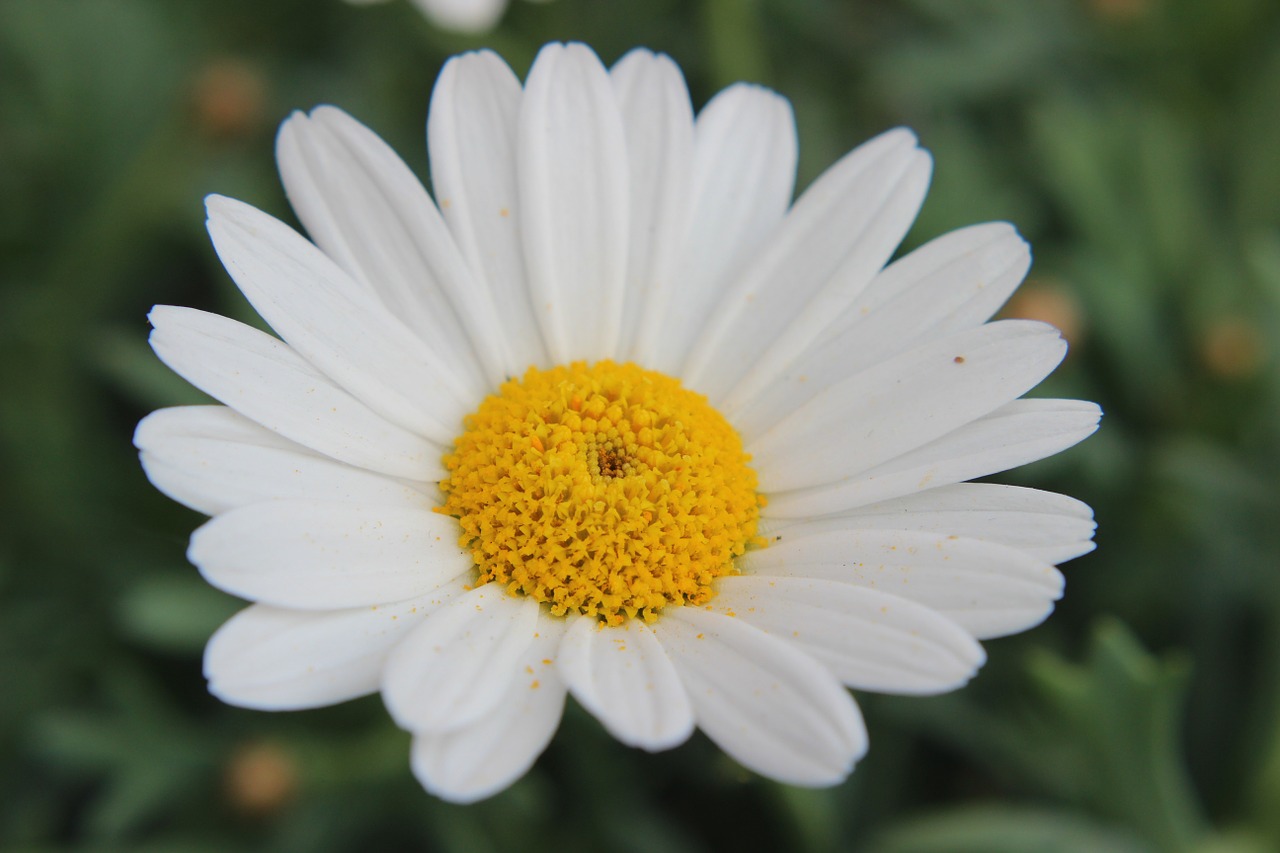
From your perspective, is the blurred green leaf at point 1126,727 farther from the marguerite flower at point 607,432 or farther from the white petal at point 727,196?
the white petal at point 727,196

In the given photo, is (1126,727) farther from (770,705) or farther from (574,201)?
(574,201)

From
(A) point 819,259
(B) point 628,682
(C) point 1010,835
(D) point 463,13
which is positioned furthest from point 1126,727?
(D) point 463,13

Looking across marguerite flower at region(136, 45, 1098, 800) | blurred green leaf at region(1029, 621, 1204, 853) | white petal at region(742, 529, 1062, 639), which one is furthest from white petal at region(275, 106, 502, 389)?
blurred green leaf at region(1029, 621, 1204, 853)

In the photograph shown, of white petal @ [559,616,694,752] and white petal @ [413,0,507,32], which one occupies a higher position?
white petal @ [413,0,507,32]

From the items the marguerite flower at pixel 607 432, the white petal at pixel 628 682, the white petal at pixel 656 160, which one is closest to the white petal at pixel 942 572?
the marguerite flower at pixel 607 432

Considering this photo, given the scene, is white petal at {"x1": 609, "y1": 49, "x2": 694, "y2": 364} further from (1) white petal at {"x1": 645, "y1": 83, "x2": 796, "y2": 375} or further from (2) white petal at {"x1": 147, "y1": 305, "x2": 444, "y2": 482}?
(2) white petal at {"x1": 147, "y1": 305, "x2": 444, "y2": 482}

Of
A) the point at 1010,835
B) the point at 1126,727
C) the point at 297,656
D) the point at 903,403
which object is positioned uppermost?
the point at 903,403
